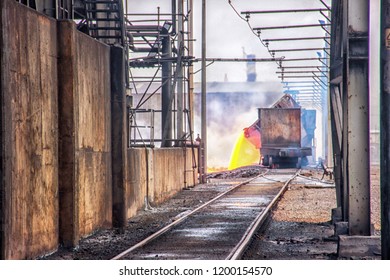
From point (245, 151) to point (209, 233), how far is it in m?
43.6

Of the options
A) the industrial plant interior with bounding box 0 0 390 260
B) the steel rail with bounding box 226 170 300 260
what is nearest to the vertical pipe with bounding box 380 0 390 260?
the industrial plant interior with bounding box 0 0 390 260

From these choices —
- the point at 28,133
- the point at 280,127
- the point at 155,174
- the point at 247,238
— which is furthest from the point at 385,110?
the point at 280,127

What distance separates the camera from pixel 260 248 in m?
12.8

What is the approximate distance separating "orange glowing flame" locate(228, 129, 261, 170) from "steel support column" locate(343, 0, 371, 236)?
43.1 metres

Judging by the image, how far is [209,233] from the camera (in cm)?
1481

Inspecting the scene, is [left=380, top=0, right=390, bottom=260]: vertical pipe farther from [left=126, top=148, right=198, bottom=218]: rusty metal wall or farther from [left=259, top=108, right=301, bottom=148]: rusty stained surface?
[left=259, top=108, right=301, bottom=148]: rusty stained surface

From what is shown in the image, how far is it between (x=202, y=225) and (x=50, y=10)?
16.6ft

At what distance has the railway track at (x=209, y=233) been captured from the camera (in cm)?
1202

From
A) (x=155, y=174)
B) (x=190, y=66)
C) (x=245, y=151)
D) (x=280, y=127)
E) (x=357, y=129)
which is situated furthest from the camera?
(x=245, y=151)

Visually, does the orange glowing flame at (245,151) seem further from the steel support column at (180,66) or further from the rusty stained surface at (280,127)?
the steel support column at (180,66)

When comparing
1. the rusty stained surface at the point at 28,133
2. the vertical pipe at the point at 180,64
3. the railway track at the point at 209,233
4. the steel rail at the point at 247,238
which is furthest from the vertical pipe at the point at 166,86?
the rusty stained surface at the point at 28,133

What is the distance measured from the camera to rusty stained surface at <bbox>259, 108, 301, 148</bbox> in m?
50.4

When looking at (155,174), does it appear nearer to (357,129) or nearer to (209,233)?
(209,233)

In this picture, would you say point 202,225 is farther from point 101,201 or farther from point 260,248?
point 260,248
